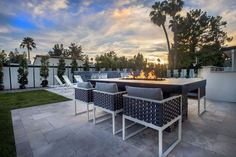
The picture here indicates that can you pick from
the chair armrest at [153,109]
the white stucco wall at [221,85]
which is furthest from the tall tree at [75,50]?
the chair armrest at [153,109]

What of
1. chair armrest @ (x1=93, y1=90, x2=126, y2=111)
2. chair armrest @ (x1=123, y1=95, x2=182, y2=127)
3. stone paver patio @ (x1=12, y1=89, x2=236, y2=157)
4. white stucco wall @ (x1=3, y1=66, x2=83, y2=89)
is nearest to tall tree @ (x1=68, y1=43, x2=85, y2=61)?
white stucco wall @ (x1=3, y1=66, x2=83, y2=89)

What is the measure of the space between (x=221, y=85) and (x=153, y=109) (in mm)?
4807

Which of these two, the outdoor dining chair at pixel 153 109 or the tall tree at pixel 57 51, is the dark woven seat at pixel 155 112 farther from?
the tall tree at pixel 57 51

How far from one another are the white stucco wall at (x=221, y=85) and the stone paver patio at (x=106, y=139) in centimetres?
189

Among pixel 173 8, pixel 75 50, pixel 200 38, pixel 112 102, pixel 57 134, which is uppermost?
pixel 173 8

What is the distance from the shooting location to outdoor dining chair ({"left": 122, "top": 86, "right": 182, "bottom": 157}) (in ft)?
6.12

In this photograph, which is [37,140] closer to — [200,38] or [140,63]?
[140,63]

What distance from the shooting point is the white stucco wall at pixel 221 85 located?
4.92m

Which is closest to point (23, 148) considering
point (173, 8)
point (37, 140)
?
point (37, 140)

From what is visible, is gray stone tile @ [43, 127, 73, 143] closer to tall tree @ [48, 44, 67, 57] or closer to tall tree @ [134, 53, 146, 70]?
tall tree @ [134, 53, 146, 70]

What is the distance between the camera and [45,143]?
230cm

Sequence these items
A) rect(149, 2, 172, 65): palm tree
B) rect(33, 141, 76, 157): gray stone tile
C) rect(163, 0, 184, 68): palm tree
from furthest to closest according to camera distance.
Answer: rect(149, 2, 172, 65): palm tree, rect(163, 0, 184, 68): palm tree, rect(33, 141, 76, 157): gray stone tile

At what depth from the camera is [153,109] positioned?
1.91 m

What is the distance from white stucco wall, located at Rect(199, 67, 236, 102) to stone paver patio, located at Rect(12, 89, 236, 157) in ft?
6.19
